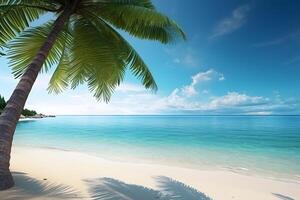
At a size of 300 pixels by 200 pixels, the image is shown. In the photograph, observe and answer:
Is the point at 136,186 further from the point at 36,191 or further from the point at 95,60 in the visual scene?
the point at 95,60

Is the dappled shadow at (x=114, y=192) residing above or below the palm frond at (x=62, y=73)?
below

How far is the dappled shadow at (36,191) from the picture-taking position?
14.7 feet

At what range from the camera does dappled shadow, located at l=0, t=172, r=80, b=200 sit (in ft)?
Result: 14.7

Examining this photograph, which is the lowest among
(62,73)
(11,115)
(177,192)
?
(177,192)

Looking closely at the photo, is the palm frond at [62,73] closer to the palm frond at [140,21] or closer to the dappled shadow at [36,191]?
the palm frond at [140,21]

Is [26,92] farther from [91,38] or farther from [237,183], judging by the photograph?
[237,183]

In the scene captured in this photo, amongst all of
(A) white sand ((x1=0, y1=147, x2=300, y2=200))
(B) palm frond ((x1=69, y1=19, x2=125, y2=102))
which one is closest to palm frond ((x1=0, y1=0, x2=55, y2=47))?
(B) palm frond ((x1=69, y1=19, x2=125, y2=102))

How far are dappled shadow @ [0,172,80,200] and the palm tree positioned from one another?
2.83m

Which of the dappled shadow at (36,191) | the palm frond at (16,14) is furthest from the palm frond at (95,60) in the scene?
the dappled shadow at (36,191)

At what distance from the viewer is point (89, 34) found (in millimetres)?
7812

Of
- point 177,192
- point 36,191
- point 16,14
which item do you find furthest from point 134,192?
point 16,14

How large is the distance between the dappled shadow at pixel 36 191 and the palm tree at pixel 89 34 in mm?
2829

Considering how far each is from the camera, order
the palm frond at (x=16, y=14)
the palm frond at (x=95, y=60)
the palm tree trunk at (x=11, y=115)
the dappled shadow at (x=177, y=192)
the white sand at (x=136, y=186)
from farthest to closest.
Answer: the palm frond at (x=95, y=60) → the palm frond at (x=16, y=14) → the dappled shadow at (x=177, y=192) → the white sand at (x=136, y=186) → the palm tree trunk at (x=11, y=115)

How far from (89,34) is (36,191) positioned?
4.55m
